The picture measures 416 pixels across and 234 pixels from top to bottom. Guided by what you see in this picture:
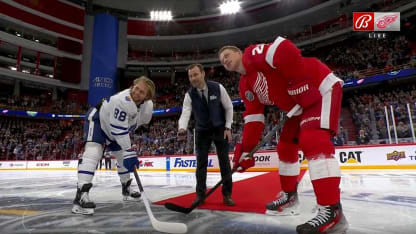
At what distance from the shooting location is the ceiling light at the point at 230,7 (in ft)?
75.2

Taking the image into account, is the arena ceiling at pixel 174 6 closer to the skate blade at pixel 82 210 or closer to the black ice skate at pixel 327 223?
the skate blade at pixel 82 210

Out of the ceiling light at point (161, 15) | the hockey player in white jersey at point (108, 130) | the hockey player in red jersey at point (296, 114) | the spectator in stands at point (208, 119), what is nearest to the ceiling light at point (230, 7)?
the ceiling light at point (161, 15)

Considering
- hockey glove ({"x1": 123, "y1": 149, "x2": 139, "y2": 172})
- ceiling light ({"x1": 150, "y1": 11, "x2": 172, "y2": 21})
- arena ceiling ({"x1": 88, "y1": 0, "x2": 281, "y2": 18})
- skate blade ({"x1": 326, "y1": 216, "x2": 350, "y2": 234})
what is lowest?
skate blade ({"x1": 326, "y1": 216, "x2": 350, "y2": 234})

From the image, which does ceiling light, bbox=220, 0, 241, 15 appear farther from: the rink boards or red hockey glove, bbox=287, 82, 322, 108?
red hockey glove, bbox=287, 82, 322, 108

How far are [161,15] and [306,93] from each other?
25.1 m

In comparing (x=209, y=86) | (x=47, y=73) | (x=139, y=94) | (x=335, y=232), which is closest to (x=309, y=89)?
(x=335, y=232)

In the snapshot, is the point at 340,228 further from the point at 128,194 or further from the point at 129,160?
the point at 128,194

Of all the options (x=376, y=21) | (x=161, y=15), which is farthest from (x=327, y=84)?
(x=161, y=15)

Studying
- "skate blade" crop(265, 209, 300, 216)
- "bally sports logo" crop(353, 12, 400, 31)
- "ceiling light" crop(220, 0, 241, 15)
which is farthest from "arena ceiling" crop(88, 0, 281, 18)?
"skate blade" crop(265, 209, 300, 216)

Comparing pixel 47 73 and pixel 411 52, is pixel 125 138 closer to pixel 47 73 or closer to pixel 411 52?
pixel 411 52

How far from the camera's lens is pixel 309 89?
1.78 m

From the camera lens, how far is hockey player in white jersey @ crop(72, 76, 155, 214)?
2453 mm

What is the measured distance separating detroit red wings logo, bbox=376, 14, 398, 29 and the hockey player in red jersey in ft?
63.3

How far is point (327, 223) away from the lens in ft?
4.96
